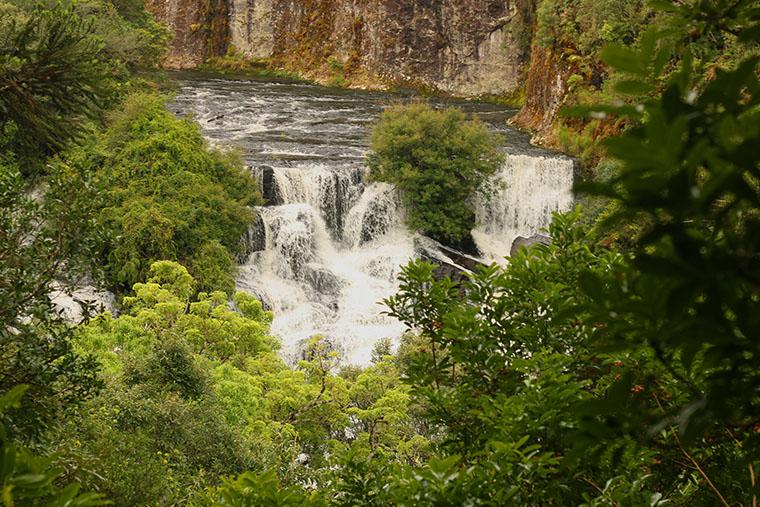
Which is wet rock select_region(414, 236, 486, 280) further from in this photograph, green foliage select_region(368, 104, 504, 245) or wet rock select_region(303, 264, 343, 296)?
wet rock select_region(303, 264, 343, 296)

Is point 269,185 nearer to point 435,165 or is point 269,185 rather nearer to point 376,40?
point 435,165

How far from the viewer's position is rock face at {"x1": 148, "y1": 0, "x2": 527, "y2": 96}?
39.6m

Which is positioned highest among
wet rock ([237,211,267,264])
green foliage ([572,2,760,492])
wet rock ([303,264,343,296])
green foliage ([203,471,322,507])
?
green foliage ([572,2,760,492])

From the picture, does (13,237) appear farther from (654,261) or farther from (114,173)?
(114,173)

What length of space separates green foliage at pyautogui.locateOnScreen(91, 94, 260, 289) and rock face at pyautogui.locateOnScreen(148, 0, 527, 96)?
2310 cm

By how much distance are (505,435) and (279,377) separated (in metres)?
9.19

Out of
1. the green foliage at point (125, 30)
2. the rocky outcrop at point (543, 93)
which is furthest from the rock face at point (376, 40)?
the green foliage at point (125, 30)

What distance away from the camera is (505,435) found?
2.98 meters

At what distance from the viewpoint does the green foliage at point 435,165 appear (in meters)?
19.9

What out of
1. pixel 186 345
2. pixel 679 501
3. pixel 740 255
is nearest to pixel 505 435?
pixel 679 501

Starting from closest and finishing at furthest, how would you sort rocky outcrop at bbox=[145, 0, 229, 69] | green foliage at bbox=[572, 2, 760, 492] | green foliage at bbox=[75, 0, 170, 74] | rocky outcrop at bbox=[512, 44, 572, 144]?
green foliage at bbox=[572, 2, 760, 492], green foliage at bbox=[75, 0, 170, 74], rocky outcrop at bbox=[512, 44, 572, 144], rocky outcrop at bbox=[145, 0, 229, 69]

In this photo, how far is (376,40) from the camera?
42.3 metres

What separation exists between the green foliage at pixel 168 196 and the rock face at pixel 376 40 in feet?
75.8

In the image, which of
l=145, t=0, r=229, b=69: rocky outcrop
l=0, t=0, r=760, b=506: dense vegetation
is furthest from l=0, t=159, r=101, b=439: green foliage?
l=145, t=0, r=229, b=69: rocky outcrop
